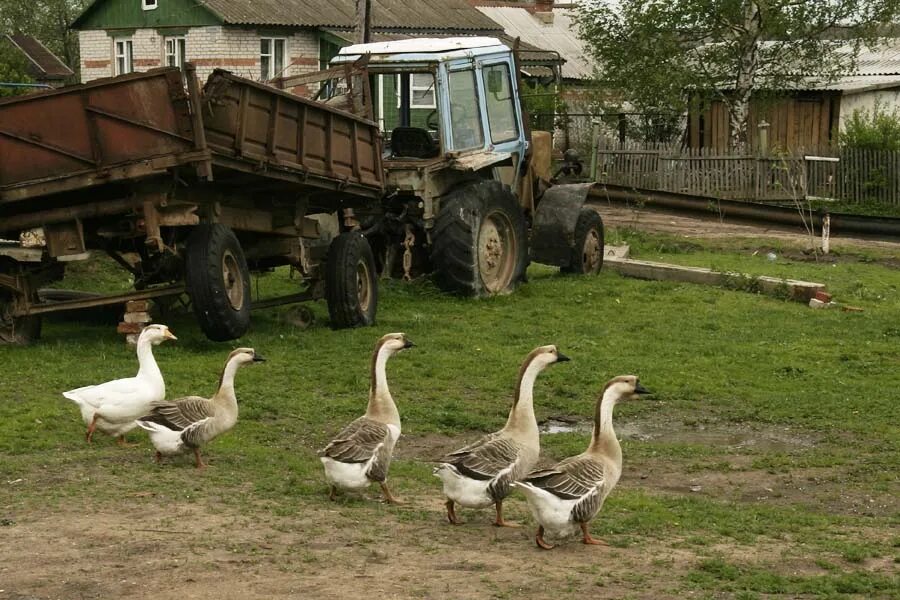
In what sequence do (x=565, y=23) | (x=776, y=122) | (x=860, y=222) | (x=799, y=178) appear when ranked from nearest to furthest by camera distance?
(x=860, y=222) → (x=799, y=178) → (x=776, y=122) → (x=565, y=23)

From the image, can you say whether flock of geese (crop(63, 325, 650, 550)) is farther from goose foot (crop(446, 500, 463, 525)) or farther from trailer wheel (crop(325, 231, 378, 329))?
trailer wheel (crop(325, 231, 378, 329))

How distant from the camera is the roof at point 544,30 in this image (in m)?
51.8

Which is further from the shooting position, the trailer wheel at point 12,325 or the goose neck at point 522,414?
the trailer wheel at point 12,325

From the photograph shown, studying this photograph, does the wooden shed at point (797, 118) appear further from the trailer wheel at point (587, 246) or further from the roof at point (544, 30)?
the trailer wheel at point (587, 246)

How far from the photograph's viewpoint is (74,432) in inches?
428

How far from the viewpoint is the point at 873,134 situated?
113ft

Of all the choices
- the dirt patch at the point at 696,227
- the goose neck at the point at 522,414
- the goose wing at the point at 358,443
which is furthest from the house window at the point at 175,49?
the goose neck at the point at 522,414

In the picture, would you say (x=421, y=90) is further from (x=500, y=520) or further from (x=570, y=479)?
(x=570, y=479)

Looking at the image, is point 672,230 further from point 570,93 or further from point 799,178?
point 570,93

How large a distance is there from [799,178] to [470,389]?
75.8 feet

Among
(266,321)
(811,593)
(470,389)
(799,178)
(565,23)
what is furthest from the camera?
(565,23)

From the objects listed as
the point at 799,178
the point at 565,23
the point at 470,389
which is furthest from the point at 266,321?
the point at 565,23

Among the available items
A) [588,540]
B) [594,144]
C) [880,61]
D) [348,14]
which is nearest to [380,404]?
[588,540]

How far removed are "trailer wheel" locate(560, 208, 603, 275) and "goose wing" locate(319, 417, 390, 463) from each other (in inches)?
471
